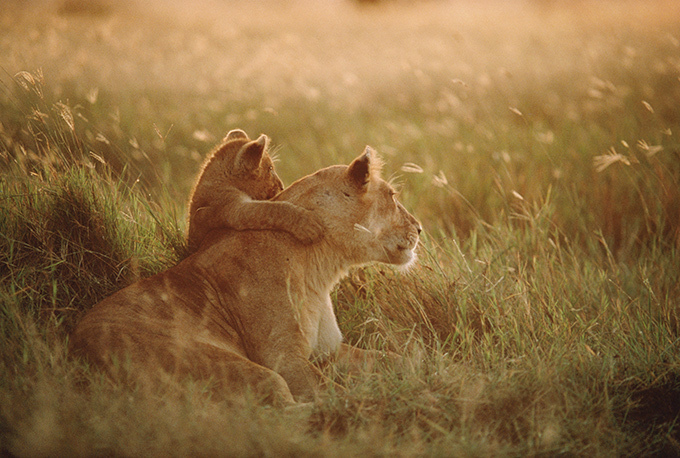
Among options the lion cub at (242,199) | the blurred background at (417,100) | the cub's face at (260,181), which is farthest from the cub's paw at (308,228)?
the blurred background at (417,100)

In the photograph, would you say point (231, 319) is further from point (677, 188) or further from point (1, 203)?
point (677, 188)

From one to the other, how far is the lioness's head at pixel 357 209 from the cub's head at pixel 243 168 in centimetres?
25

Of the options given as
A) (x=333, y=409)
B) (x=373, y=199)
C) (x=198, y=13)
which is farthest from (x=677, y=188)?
(x=198, y=13)

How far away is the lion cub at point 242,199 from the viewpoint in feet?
→ 11.2

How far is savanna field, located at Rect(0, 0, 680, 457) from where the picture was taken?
8.48 feet

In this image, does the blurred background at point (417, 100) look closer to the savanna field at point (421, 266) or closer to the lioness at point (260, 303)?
the savanna field at point (421, 266)

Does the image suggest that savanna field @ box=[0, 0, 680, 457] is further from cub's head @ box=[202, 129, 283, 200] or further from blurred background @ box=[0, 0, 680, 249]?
cub's head @ box=[202, 129, 283, 200]

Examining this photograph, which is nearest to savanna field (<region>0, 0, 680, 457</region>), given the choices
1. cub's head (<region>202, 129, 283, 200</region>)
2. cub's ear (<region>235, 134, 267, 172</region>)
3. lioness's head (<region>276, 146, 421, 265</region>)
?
lioness's head (<region>276, 146, 421, 265</region>)

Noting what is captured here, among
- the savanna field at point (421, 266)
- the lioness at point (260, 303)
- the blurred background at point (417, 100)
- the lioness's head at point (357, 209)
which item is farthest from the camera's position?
the blurred background at point (417, 100)

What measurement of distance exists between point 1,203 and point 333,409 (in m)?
2.37

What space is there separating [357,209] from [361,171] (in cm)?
23

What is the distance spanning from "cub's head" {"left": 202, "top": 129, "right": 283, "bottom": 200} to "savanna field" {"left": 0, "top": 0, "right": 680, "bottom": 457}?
1.70 ft

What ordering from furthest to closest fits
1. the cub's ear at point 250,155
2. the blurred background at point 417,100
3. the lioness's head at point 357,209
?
the blurred background at point 417,100 → the cub's ear at point 250,155 → the lioness's head at point 357,209

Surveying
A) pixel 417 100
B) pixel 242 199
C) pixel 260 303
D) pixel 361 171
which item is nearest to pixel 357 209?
pixel 361 171
